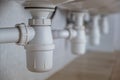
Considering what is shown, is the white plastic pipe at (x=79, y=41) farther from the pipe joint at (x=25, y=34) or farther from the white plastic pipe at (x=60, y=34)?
the pipe joint at (x=25, y=34)

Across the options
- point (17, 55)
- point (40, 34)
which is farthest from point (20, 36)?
point (17, 55)

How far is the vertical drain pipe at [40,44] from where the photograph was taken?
22.4 inches

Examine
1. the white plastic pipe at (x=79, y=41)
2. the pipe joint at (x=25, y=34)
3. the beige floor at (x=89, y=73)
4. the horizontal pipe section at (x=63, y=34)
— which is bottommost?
the beige floor at (x=89, y=73)

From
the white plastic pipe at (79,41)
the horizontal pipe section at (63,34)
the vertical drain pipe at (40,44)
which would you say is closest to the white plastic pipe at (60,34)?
the horizontal pipe section at (63,34)

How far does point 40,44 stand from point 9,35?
0.34 feet

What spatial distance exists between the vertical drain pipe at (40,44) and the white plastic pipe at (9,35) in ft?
0.23

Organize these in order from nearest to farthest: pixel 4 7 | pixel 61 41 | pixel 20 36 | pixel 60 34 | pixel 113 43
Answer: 1. pixel 20 36
2. pixel 4 7
3. pixel 60 34
4. pixel 61 41
5. pixel 113 43

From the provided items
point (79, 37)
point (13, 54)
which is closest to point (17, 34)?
point (13, 54)

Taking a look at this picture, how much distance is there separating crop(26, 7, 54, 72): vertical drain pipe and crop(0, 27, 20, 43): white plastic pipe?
0.23 feet

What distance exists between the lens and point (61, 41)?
1222 millimetres

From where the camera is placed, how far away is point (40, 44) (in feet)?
1.86

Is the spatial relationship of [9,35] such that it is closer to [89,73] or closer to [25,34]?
[25,34]

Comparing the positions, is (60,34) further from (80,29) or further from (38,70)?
(38,70)

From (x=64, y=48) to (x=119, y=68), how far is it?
342 mm
